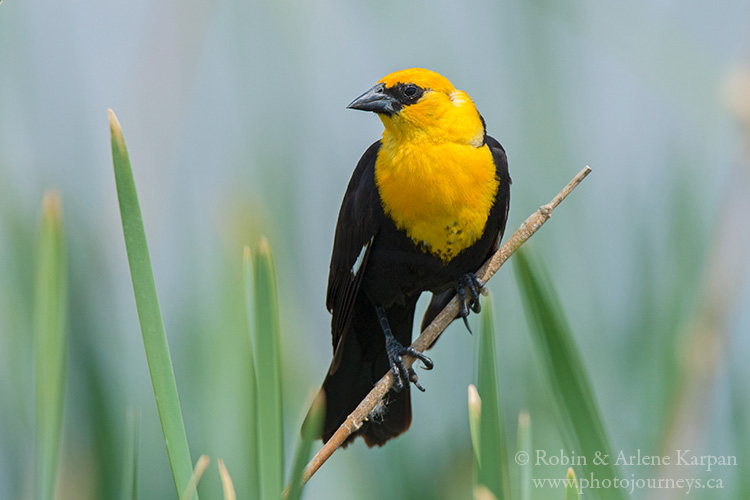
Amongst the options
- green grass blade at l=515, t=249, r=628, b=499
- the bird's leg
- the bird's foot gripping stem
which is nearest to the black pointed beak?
the bird's foot gripping stem

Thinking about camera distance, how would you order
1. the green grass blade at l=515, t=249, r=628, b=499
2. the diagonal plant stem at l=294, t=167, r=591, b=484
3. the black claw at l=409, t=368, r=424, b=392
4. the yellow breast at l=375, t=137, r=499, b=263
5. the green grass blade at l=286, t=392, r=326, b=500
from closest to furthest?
1. the green grass blade at l=286, t=392, r=326, b=500
2. the green grass blade at l=515, t=249, r=628, b=499
3. the diagonal plant stem at l=294, t=167, r=591, b=484
4. the yellow breast at l=375, t=137, r=499, b=263
5. the black claw at l=409, t=368, r=424, b=392

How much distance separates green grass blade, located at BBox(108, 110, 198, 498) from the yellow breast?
921 millimetres

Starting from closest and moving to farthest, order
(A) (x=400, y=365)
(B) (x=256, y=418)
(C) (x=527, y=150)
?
(B) (x=256, y=418)
(C) (x=527, y=150)
(A) (x=400, y=365)

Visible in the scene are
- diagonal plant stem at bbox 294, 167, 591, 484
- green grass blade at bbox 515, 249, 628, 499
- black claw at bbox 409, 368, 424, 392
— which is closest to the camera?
green grass blade at bbox 515, 249, 628, 499

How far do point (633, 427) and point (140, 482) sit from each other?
0.81 meters

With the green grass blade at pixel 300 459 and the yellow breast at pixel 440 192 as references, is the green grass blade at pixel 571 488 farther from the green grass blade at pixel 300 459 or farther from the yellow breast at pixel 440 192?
the yellow breast at pixel 440 192

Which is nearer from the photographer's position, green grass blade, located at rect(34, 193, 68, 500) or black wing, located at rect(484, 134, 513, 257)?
green grass blade, located at rect(34, 193, 68, 500)

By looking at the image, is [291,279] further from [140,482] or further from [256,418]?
[256,418]

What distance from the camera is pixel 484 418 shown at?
746mm

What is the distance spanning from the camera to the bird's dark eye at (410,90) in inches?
64.1

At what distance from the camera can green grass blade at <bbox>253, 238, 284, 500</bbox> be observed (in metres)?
0.71

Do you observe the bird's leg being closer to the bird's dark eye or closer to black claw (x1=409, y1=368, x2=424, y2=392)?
black claw (x1=409, y1=368, x2=424, y2=392)

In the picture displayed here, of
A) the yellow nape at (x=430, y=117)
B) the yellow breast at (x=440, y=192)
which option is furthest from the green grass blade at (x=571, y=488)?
the yellow nape at (x=430, y=117)

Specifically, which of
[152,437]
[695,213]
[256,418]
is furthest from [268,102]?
[256,418]
